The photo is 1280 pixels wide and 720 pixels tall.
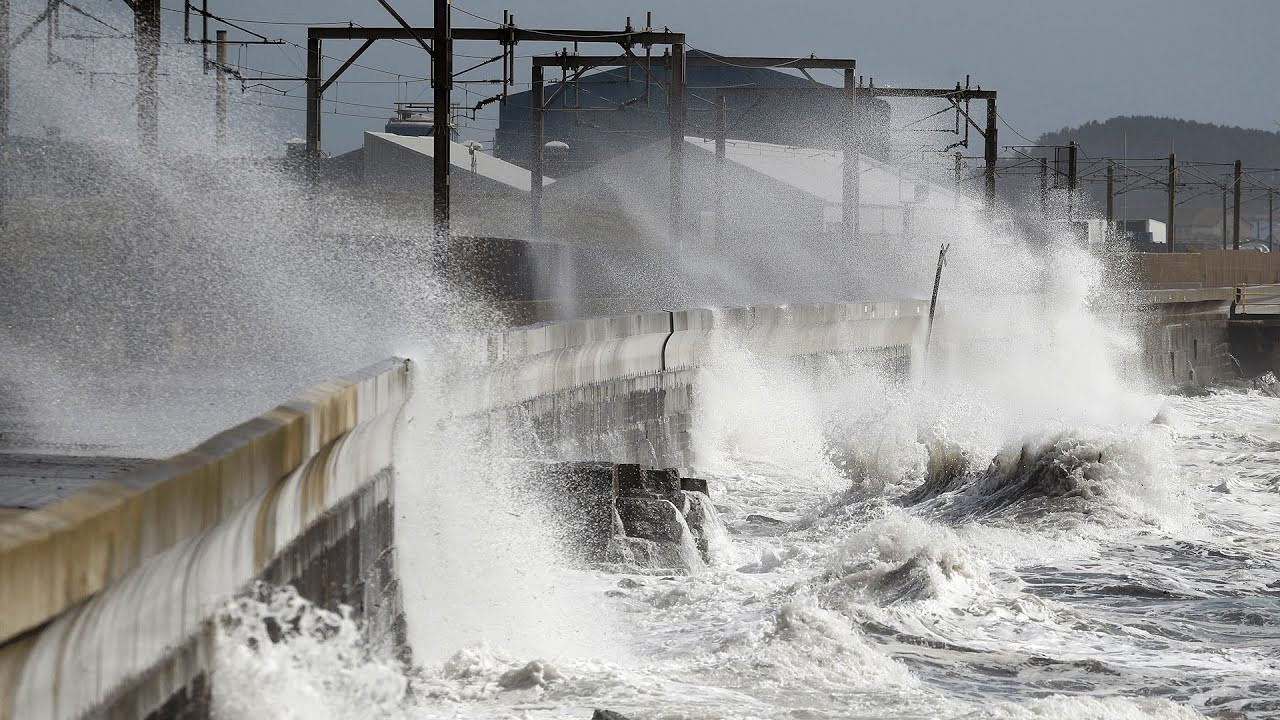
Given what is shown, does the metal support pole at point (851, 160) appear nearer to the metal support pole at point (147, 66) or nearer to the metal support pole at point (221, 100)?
the metal support pole at point (221, 100)

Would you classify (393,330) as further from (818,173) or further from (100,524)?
(818,173)

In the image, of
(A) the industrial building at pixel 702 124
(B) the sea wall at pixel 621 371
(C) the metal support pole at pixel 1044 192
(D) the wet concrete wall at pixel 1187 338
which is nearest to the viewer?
(B) the sea wall at pixel 621 371

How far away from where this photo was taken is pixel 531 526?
32.5ft

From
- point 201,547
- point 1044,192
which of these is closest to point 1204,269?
point 1044,192

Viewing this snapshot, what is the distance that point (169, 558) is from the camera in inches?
150

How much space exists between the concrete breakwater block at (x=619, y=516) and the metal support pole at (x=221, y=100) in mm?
18867

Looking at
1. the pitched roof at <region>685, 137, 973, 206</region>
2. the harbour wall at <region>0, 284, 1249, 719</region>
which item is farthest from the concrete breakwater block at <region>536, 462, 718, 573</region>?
the pitched roof at <region>685, 137, 973, 206</region>

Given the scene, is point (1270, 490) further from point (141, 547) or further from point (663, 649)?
point (141, 547)

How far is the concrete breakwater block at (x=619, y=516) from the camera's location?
10.5 meters

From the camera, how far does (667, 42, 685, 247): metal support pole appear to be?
29359 mm

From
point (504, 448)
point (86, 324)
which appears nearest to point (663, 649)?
point (504, 448)

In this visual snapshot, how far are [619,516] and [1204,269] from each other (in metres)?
48.6

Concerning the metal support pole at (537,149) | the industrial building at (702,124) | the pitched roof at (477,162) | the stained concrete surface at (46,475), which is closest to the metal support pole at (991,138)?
the metal support pole at (537,149)

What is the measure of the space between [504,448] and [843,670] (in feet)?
15.1
